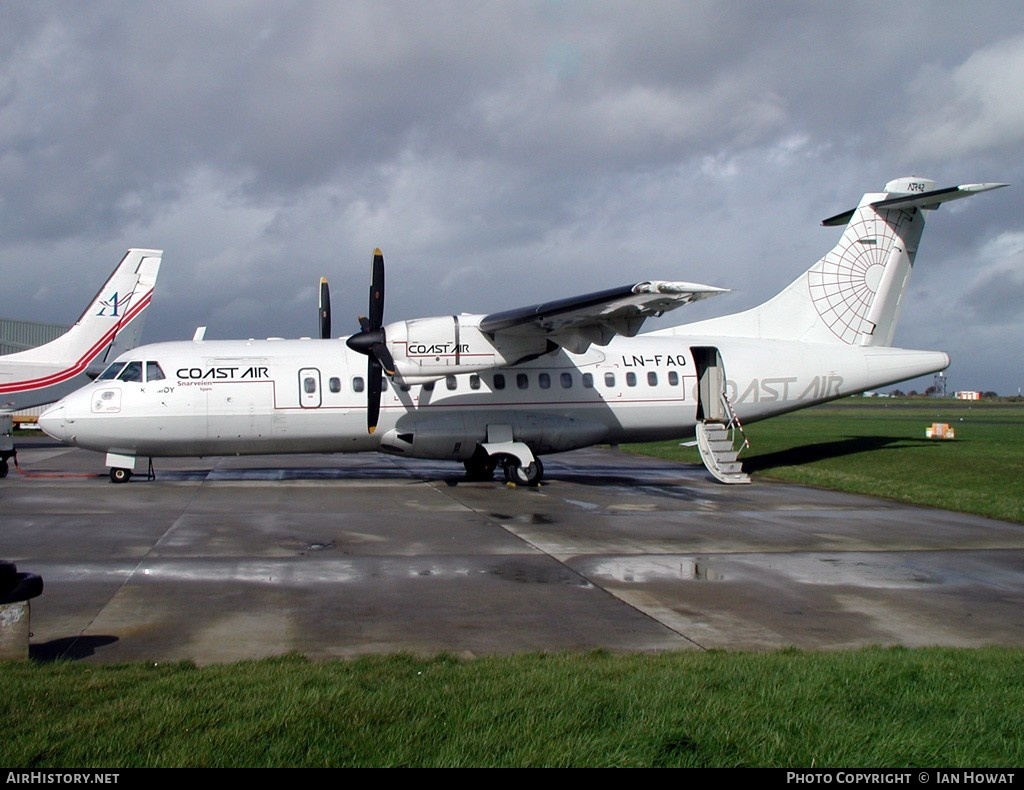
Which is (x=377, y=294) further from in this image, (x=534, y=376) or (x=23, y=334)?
(x=23, y=334)

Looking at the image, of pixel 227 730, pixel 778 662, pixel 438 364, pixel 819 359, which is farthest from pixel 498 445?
pixel 227 730

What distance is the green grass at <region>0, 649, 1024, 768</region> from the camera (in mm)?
4328

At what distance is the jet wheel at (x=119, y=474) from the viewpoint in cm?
1952

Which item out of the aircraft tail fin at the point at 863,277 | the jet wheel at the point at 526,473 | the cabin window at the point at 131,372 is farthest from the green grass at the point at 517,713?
the aircraft tail fin at the point at 863,277

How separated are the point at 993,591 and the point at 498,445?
11860 millimetres

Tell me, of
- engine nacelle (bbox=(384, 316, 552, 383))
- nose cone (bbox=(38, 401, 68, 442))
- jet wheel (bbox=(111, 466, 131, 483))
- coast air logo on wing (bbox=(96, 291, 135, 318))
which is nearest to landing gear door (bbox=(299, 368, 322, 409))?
engine nacelle (bbox=(384, 316, 552, 383))

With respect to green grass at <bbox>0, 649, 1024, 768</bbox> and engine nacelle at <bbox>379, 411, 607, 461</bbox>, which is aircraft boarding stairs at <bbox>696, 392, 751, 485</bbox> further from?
green grass at <bbox>0, 649, 1024, 768</bbox>

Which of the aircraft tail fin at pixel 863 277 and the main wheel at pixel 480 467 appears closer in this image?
the main wheel at pixel 480 467

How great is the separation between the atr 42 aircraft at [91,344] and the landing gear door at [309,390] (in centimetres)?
1271

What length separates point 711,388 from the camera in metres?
21.6

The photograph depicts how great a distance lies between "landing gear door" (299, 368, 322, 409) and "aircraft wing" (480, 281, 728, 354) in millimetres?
4062

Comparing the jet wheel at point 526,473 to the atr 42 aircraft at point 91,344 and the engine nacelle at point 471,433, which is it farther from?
the atr 42 aircraft at point 91,344

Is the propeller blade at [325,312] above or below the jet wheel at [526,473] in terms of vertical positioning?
above

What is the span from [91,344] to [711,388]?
20728 mm
